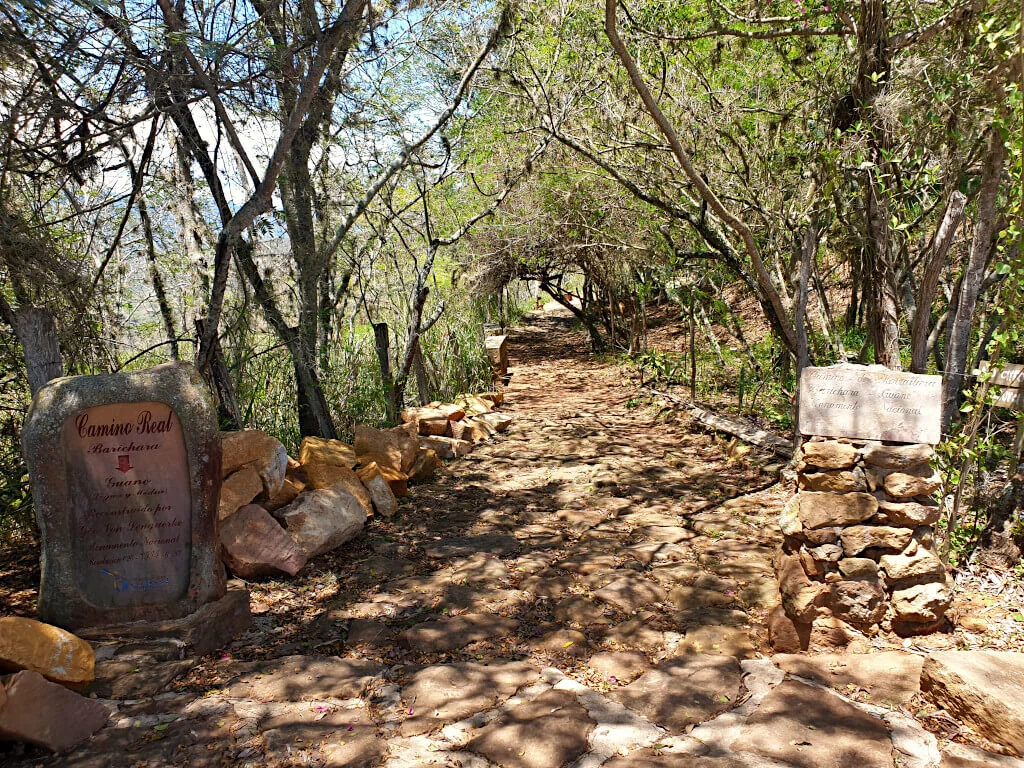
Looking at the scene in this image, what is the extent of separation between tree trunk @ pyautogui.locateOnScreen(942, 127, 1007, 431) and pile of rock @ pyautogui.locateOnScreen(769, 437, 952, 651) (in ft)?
3.52

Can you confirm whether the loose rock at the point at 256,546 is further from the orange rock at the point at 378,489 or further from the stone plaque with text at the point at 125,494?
Result: the orange rock at the point at 378,489

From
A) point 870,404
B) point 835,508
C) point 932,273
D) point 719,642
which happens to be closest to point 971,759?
point 719,642

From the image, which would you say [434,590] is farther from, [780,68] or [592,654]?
[780,68]

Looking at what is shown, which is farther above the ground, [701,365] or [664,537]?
[701,365]

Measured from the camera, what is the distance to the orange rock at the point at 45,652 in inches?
95.7

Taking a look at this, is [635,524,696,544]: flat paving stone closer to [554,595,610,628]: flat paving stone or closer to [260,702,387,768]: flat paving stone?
[554,595,610,628]: flat paving stone

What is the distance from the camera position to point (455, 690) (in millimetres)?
2787

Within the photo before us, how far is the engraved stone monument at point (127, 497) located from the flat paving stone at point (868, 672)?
8.86 ft

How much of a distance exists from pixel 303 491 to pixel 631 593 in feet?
7.82

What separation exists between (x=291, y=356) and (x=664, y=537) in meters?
3.62

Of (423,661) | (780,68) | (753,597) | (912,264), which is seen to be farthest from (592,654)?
(780,68)

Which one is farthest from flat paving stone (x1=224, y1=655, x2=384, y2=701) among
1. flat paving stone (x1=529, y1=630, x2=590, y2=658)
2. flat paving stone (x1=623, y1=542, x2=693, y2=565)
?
flat paving stone (x1=623, y1=542, x2=693, y2=565)

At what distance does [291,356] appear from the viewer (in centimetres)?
602

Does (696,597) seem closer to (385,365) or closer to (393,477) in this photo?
(393,477)
